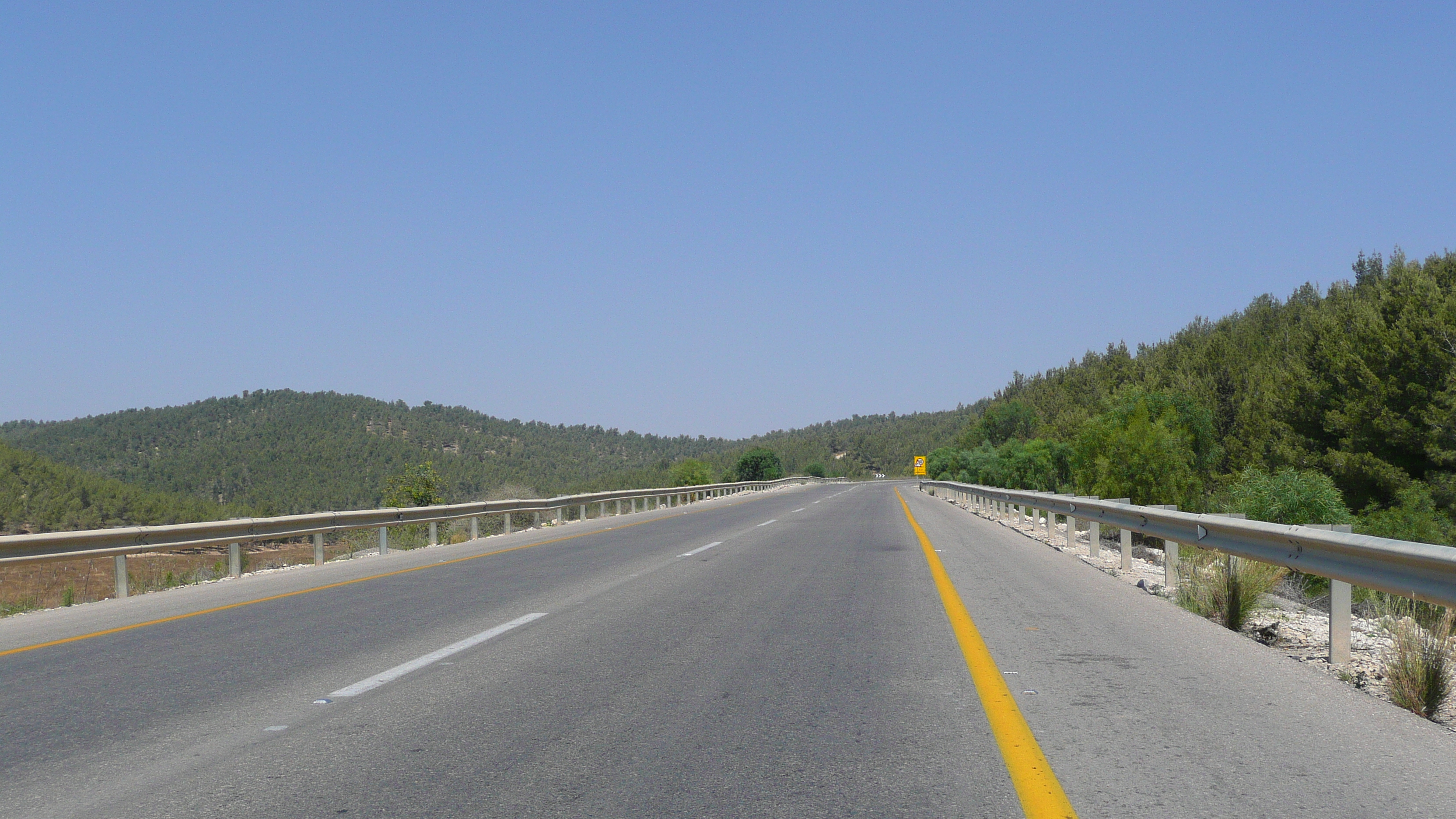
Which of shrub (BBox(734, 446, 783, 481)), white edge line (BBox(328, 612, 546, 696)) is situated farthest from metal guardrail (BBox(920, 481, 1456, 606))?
shrub (BBox(734, 446, 783, 481))

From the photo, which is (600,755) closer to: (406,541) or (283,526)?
(283,526)

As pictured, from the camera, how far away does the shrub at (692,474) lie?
462ft

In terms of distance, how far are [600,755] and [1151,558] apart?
15578mm

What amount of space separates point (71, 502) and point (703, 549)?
338 ft

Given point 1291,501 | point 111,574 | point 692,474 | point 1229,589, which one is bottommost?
point 692,474

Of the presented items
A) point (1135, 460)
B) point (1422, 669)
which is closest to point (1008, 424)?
point (1135, 460)

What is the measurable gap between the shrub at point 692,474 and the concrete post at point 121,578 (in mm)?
122643

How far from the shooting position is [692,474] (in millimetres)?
147750

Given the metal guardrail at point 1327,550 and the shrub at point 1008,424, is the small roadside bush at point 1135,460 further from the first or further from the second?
the shrub at point 1008,424

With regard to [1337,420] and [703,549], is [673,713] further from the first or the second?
[1337,420]

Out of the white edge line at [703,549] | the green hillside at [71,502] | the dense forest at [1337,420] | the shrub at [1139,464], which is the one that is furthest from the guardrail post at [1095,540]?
the green hillside at [71,502]

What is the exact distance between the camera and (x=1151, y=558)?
59.2ft

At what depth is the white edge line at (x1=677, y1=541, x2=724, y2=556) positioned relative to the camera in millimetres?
16606

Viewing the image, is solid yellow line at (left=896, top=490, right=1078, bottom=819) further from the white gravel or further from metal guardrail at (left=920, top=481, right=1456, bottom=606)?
metal guardrail at (left=920, top=481, right=1456, bottom=606)
